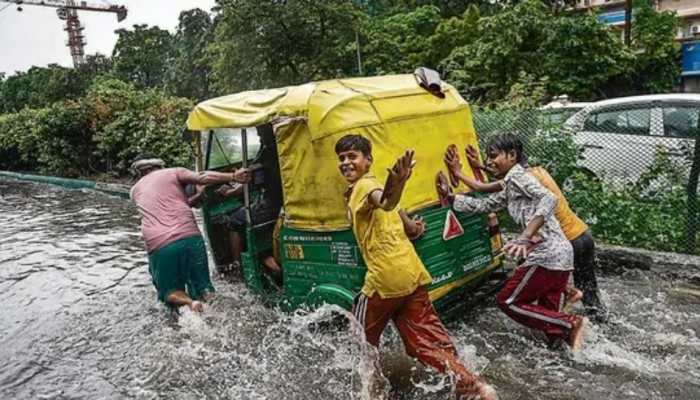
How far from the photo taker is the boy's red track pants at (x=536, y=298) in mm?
4074

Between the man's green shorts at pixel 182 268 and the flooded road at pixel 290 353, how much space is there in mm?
320

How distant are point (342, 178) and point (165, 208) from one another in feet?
6.54

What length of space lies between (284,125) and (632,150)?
4.33 meters

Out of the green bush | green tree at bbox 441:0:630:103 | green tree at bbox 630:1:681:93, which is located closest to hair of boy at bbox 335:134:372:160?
the green bush

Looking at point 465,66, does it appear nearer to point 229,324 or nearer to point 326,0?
point 326,0

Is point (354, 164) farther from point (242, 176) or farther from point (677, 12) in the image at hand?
point (677, 12)

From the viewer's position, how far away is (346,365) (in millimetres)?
4438

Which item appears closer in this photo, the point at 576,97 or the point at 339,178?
the point at 339,178

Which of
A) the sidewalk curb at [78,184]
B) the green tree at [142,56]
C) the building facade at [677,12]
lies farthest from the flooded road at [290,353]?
the green tree at [142,56]

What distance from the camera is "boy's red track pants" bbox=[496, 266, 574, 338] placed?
4.07 metres

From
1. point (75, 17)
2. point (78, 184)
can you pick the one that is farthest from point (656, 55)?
point (75, 17)

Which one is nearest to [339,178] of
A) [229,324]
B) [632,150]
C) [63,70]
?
[229,324]

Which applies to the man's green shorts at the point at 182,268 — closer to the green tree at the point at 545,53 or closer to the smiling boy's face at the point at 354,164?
the smiling boy's face at the point at 354,164

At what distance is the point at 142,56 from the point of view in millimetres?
43438
